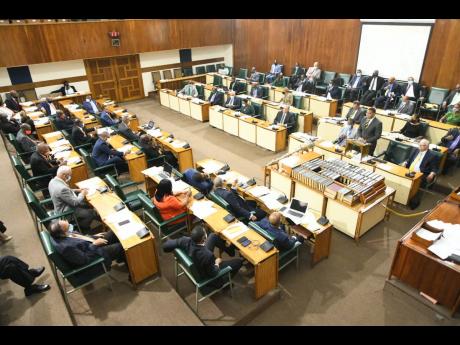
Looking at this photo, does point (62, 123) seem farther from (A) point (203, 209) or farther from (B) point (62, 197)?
(A) point (203, 209)

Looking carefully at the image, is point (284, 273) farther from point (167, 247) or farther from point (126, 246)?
point (126, 246)

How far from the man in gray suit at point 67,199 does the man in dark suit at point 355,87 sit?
A: 9514 millimetres

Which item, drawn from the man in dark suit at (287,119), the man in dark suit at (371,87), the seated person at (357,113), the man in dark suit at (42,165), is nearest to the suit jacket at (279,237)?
the man in dark suit at (42,165)

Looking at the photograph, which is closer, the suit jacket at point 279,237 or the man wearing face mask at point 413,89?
the suit jacket at point 279,237

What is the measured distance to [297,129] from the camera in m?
9.62

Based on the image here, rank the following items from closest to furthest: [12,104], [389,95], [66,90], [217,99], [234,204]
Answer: [234,204], [389,95], [12,104], [217,99], [66,90]

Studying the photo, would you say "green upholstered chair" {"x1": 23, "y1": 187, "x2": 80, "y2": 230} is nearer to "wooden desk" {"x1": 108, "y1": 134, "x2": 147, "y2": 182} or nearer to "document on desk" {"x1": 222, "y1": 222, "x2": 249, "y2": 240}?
"wooden desk" {"x1": 108, "y1": 134, "x2": 147, "y2": 182}

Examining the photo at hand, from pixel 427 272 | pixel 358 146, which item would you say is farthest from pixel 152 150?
pixel 427 272

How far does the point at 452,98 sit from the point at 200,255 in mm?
9536

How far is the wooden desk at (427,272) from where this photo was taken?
3.98 meters

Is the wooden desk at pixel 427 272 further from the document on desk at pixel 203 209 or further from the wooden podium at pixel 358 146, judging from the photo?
the document on desk at pixel 203 209

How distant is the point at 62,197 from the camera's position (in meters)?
5.20
